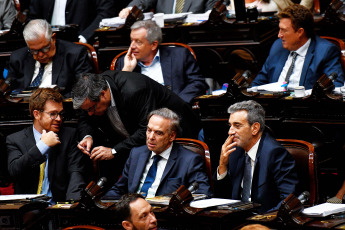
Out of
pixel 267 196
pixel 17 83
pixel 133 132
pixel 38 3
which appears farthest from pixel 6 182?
pixel 267 196

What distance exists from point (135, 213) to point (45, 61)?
208 cm

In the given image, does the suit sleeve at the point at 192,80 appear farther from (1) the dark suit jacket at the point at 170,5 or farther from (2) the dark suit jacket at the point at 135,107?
(1) the dark suit jacket at the point at 170,5

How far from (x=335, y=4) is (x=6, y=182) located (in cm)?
269

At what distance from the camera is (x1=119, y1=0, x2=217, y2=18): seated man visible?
5477mm

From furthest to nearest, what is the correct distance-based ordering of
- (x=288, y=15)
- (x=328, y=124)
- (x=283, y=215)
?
(x=288, y=15) → (x=328, y=124) → (x=283, y=215)

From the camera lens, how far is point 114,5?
5875 mm

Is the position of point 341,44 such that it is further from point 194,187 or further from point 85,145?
point 85,145

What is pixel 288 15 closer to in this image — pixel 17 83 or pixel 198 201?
pixel 198 201

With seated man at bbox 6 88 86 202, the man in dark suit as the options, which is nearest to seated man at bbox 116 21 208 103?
the man in dark suit

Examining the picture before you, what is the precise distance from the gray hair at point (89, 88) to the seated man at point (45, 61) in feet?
2.14

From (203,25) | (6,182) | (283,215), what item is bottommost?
(6,182)

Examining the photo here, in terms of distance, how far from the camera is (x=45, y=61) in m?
4.93

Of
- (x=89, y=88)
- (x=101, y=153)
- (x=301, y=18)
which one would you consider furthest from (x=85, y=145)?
(x=301, y=18)

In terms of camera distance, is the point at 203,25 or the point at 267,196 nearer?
the point at 267,196
